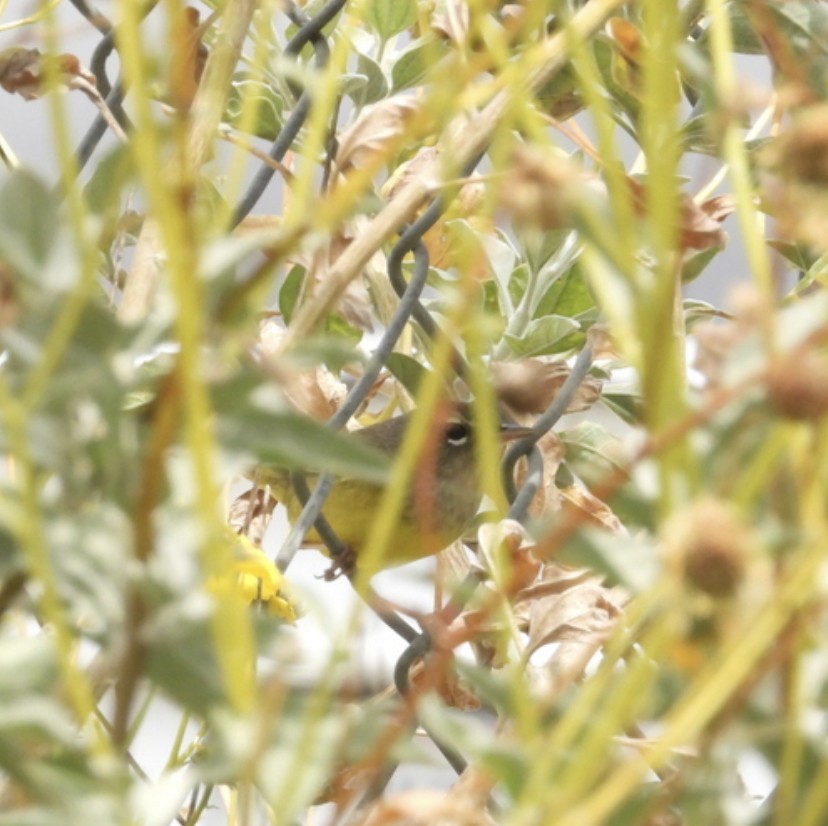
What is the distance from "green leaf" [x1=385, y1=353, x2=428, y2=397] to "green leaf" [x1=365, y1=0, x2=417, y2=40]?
0.24 m

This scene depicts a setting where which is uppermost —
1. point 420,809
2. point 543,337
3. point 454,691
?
point 420,809

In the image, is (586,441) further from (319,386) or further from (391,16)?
(391,16)

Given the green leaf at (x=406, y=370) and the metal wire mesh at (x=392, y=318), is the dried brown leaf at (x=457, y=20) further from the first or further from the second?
the green leaf at (x=406, y=370)

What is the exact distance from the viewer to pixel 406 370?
2.75 ft

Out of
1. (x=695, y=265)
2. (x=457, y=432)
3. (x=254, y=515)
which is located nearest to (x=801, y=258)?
(x=695, y=265)

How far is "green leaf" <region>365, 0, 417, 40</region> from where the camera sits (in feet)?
3.11

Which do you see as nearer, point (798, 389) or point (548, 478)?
point (798, 389)

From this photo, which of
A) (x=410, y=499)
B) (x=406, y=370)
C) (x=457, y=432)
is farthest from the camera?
(x=457, y=432)

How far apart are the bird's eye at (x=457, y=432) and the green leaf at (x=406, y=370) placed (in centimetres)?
108

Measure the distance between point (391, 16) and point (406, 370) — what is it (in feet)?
0.86

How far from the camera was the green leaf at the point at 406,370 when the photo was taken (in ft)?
2.73

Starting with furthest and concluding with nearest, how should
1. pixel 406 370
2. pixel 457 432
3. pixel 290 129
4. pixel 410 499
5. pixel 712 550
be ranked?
1. pixel 457 432
2. pixel 410 499
3. pixel 406 370
4. pixel 290 129
5. pixel 712 550

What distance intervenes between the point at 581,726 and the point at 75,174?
119mm

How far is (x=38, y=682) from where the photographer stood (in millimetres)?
234
